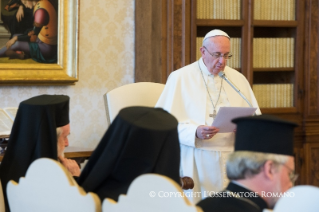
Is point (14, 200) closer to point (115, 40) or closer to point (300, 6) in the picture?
point (115, 40)

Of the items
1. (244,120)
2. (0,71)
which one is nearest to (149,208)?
(244,120)

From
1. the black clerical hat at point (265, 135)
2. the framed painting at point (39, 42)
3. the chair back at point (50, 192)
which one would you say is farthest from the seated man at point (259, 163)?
the framed painting at point (39, 42)

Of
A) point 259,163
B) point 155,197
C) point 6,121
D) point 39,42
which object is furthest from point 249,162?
point 39,42

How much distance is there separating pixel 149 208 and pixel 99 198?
35 cm

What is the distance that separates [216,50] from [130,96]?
76 cm

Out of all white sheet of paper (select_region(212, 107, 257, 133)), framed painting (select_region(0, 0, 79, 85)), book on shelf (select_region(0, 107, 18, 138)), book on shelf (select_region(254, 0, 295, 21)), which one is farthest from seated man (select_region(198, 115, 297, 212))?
book on shelf (select_region(254, 0, 295, 21))

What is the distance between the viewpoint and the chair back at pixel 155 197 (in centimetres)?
144

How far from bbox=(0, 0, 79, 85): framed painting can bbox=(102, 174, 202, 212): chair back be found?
3.27 metres

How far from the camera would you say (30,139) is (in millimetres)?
2371

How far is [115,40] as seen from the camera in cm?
511

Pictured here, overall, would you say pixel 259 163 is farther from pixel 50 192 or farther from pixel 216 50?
pixel 216 50

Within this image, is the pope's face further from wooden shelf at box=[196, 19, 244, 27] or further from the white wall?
the white wall

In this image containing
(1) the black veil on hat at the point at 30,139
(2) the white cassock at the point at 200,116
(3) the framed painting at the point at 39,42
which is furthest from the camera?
(3) the framed painting at the point at 39,42

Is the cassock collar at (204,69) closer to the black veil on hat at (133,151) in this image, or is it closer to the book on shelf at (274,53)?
the book on shelf at (274,53)
